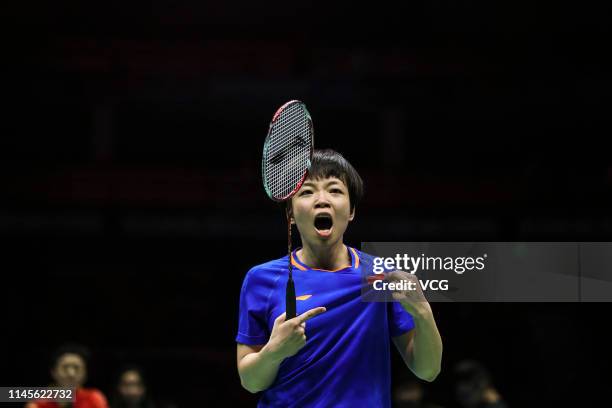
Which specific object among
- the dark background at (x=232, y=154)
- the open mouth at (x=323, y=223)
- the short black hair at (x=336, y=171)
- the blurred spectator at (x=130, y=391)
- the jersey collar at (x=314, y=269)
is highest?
the dark background at (x=232, y=154)

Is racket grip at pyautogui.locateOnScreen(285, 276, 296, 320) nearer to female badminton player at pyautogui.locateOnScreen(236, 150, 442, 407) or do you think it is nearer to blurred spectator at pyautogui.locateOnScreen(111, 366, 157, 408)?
female badminton player at pyautogui.locateOnScreen(236, 150, 442, 407)

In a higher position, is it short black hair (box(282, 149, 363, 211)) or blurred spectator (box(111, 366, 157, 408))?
short black hair (box(282, 149, 363, 211))

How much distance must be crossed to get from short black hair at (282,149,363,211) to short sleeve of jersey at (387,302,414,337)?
26 cm

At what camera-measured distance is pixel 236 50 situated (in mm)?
7078

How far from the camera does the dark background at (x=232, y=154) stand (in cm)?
605

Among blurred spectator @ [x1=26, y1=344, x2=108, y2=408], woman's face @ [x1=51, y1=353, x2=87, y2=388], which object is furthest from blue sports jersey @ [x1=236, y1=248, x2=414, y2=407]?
woman's face @ [x1=51, y1=353, x2=87, y2=388]

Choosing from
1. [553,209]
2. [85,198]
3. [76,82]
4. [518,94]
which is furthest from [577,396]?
[76,82]

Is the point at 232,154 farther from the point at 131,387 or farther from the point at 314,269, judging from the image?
the point at 314,269

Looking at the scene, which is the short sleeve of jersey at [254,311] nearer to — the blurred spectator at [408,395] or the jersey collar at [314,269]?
the jersey collar at [314,269]

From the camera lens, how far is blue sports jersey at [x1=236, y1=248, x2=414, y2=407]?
6.33ft

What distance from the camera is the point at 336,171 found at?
2.07 m

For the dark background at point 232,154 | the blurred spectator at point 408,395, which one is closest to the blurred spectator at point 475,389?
the blurred spectator at point 408,395

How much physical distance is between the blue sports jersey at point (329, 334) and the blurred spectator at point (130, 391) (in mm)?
2772

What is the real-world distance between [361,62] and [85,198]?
7.72 feet
